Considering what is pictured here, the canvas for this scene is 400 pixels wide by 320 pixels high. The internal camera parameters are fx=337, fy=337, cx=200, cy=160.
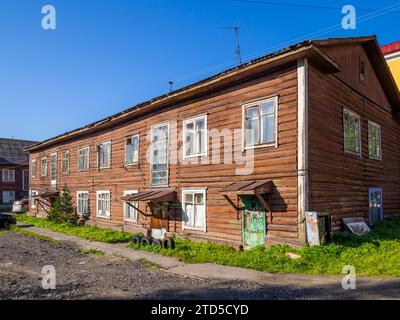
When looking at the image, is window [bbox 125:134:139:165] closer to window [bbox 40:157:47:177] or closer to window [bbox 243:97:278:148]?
window [bbox 243:97:278:148]

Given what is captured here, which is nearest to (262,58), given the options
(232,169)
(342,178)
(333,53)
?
(333,53)

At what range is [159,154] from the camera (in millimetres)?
16500

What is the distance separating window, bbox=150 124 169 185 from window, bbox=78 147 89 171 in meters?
8.56

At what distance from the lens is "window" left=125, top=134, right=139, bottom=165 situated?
18445 mm

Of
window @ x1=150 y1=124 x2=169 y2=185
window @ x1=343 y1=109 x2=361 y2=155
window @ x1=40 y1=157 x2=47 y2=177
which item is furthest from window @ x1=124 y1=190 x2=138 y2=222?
window @ x1=40 y1=157 x2=47 y2=177

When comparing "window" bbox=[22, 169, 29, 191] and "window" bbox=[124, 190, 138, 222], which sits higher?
"window" bbox=[22, 169, 29, 191]

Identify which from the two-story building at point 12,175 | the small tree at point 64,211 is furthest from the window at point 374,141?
the two-story building at point 12,175

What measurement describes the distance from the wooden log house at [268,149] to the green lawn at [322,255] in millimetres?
650

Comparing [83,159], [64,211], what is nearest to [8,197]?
[64,211]

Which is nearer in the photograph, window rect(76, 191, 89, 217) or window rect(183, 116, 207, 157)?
window rect(183, 116, 207, 157)

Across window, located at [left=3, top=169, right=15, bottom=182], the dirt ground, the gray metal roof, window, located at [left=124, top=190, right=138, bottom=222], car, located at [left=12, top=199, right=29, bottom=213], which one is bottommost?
car, located at [left=12, top=199, right=29, bottom=213]

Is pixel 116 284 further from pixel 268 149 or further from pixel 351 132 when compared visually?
pixel 351 132

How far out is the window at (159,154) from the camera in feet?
52.5

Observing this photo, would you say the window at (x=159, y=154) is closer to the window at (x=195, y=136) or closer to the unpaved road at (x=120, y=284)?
the window at (x=195, y=136)
